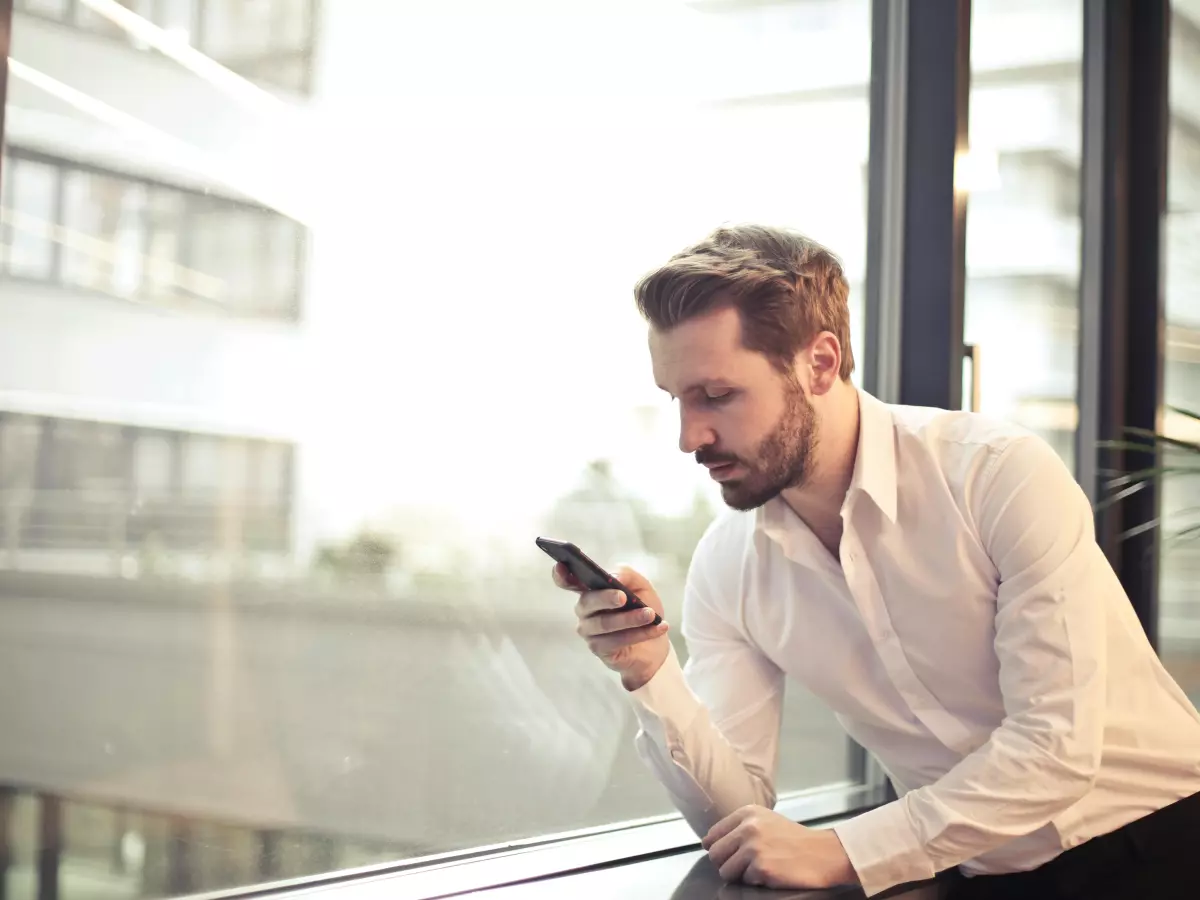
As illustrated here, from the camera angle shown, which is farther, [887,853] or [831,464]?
[831,464]

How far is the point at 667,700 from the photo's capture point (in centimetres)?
174

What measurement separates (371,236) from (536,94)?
1.51 feet

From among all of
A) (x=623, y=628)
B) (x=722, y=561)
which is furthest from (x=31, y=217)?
(x=722, y=561)

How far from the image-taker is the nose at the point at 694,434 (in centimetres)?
173

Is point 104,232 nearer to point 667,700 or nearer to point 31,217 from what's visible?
point 31,217

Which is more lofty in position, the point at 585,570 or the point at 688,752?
the point at 585,570

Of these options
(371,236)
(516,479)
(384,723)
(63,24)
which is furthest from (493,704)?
(63,24)

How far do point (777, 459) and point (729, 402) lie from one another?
0.11 m

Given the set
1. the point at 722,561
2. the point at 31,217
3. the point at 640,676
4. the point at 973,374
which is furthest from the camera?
the point at 973,374

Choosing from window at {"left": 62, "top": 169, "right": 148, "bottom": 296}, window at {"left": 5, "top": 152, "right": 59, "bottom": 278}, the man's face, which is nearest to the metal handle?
the man's face

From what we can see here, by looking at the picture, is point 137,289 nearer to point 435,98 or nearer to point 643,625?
point 435,98

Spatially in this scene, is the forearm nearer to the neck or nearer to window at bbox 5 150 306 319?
the neck

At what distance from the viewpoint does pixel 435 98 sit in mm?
1918

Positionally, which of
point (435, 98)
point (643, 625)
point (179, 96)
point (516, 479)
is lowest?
point (643, 625)
